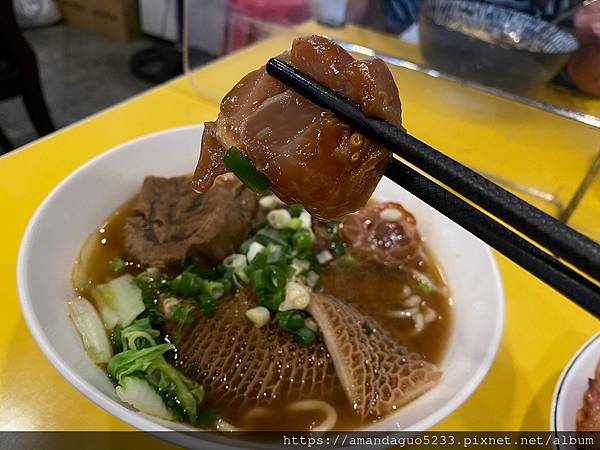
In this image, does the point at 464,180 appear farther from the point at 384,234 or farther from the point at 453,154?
the point at 453,154

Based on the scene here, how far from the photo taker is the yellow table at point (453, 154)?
1.07 meters

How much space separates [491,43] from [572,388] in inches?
64.5

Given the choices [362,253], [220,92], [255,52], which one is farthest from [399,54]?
[362,253]

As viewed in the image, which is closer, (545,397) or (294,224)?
(545,397)

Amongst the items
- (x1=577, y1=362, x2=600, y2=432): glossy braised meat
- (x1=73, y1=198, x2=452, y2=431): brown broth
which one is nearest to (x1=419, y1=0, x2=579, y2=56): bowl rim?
(x1=73, y1=198, x2=452, y2=431): brown broth

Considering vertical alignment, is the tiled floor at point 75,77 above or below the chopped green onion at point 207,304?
below

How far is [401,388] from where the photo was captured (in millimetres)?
1035

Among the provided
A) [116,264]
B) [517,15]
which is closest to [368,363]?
[116,264]

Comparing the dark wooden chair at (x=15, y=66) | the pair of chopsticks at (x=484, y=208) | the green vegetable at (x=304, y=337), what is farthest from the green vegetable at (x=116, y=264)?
the dark wooden chair at (x=15, y=66)

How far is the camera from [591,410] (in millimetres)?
919

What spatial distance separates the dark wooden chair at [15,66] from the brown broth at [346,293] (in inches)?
69.3

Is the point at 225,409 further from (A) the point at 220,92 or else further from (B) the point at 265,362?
(A) the point at 220,92

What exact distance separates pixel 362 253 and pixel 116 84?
11.3 ft

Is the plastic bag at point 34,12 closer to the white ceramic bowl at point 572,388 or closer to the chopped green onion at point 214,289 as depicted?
the chopped green onion at point 214,289
